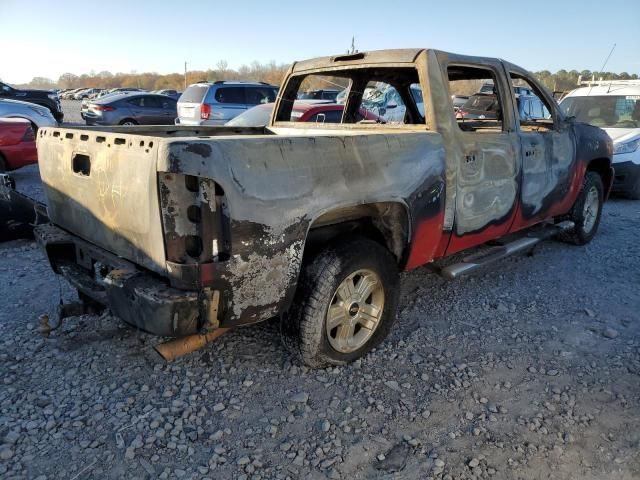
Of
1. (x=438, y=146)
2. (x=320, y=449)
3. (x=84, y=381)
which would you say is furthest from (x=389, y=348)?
(x=84, y=381)

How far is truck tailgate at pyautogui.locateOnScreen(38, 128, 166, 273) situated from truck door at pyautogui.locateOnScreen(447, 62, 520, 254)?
2006 millimetres

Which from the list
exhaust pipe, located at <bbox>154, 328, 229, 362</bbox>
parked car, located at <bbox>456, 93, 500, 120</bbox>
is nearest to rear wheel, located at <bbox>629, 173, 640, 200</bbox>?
parked car, located at <bbox>456, 93, 500, 120</bbox>

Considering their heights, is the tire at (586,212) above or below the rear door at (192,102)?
below

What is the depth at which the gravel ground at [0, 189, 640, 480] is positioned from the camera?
2.29 m

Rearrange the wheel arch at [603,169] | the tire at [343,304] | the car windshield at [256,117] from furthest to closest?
the car windshield at [256,117] → the wheel arch at [603,169] → the tire at [343,304]

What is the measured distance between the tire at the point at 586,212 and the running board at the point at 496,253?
0.23m

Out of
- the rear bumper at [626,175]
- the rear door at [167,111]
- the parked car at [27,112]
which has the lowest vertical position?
the rear bumper at [626,175]

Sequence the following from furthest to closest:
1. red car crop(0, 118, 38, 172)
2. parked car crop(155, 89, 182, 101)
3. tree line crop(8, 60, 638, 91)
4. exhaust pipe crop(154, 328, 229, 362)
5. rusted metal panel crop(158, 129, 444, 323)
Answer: tree line crop(8, 60, 638, 91)
parked car crop(155, 89, 182, 101)
red car crop(0, 118, 38, 172)
exhaust pipe crop(154, 328, 229, 362)
rusted metal panel crop(158, 129, 444, 323)

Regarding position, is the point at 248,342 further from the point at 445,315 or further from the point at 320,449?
the point at 445,315

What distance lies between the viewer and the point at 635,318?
3.84 metres

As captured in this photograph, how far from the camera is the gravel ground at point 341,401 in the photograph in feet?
7.50

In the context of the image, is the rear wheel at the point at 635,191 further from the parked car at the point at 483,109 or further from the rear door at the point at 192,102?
the rear door at the point at 192,102

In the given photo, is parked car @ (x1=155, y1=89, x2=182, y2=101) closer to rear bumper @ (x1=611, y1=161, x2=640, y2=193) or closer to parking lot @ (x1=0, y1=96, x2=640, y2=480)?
rear bumper @ (x1=611, y1=161, x2=640, y2=193)

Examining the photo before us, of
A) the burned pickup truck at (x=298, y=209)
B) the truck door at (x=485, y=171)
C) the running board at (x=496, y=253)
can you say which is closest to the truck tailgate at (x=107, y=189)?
the burned pickup truck at (x=298, y=209)
